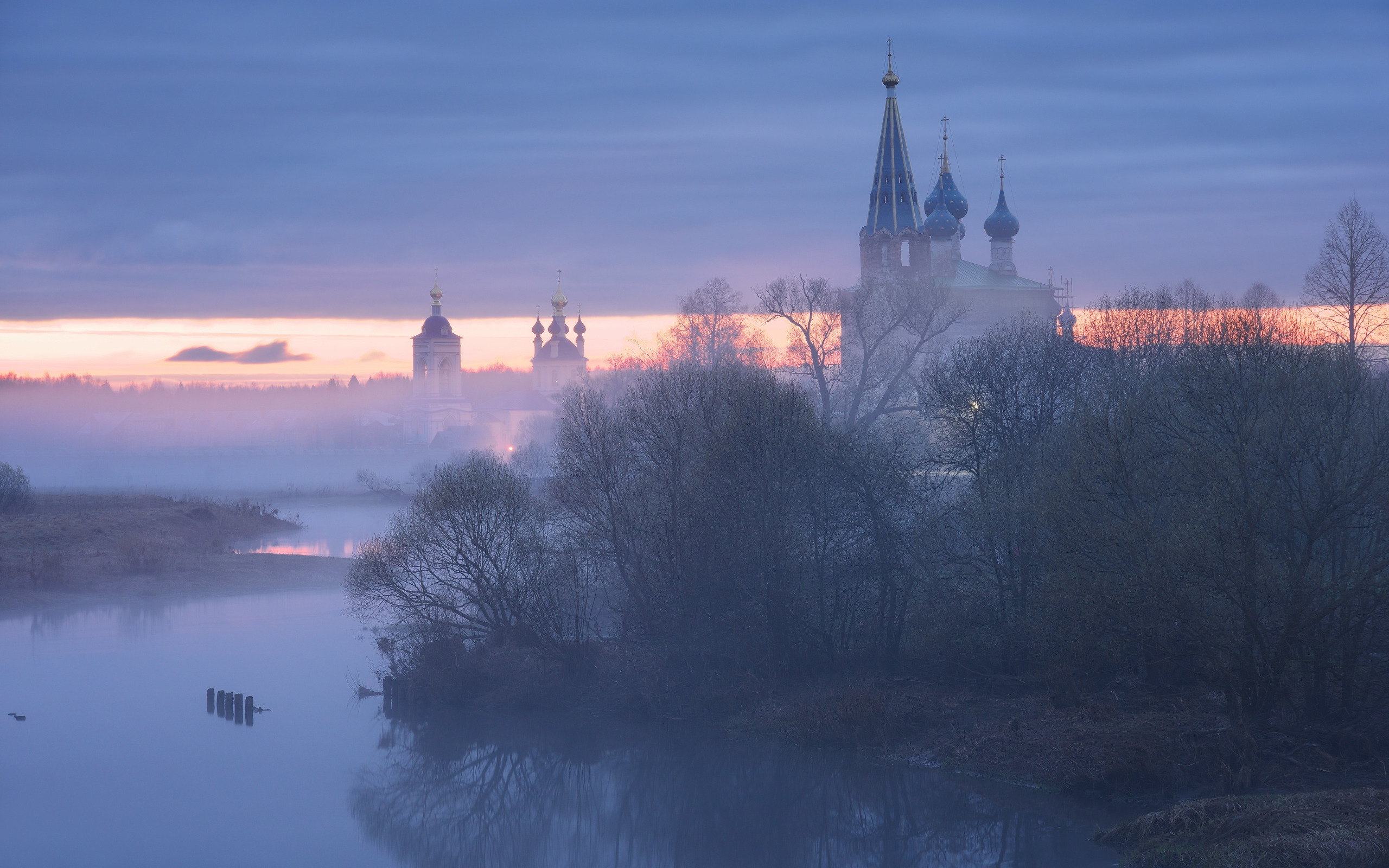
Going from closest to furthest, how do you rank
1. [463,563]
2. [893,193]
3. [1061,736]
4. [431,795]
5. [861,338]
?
[1061,736] < [431,795] < [463,563] < [861,338] < [893,193]

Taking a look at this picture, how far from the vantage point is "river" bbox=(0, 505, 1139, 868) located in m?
13.8

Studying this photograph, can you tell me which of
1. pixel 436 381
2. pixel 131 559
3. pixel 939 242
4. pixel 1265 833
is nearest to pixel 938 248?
pixel 939 242

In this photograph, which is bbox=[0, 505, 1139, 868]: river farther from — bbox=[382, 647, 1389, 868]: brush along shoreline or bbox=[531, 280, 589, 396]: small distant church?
bbox=[531, 280, 589, 396]: small distant church

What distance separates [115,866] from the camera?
13359 mm

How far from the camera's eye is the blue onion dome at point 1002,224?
160 feet

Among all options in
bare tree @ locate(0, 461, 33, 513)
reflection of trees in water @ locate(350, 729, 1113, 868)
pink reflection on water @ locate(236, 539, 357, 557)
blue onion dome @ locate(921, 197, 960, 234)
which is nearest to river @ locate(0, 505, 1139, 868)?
reflection of trees in water @ locate(350, 729, 1113, 868)

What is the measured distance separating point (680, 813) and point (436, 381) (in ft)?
260

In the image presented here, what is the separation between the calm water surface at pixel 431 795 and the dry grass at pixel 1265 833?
0.50m

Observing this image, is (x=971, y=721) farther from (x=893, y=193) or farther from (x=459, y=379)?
(x=459, y=379)

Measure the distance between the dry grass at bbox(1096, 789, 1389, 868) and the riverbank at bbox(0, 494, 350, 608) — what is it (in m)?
24.7

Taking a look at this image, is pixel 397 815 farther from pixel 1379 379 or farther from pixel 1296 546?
pixel 1379 379

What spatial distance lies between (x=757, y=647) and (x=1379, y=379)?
30.8ft

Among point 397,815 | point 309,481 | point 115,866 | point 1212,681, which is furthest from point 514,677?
point 309,481

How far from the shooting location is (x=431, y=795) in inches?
646
